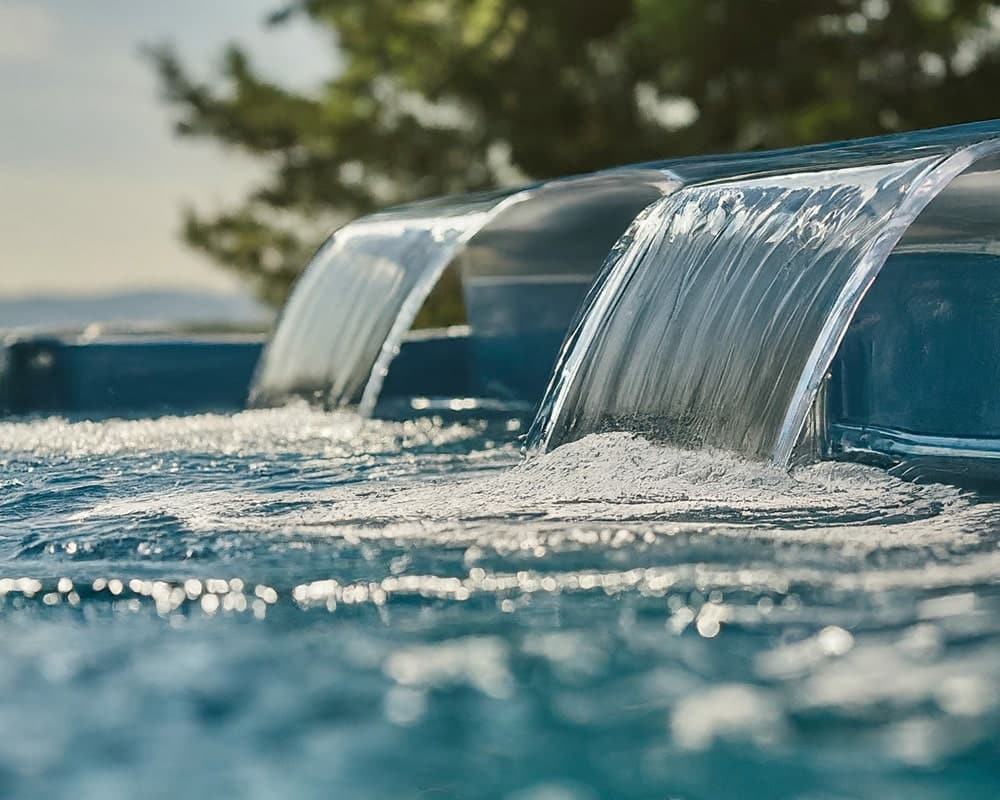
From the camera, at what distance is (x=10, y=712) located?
1934mm

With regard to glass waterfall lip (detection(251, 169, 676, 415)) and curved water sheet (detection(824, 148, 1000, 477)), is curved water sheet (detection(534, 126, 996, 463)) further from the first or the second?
glass waterfall lip (detection(251, 169, 676, 415))

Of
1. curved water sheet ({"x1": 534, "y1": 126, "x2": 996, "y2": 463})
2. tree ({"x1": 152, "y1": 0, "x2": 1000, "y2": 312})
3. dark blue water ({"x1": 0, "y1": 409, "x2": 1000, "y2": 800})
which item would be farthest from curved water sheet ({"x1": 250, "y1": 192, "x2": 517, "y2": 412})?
tree ({"x1": 152, "y1": 0, "x2": 1000, "y2": 312})

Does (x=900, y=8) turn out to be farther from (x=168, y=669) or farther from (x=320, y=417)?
(x=168, y=669)

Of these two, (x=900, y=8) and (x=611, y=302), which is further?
(x=900, y=8)

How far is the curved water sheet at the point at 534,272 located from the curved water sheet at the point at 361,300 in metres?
0.21

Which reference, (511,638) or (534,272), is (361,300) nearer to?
(534,272)

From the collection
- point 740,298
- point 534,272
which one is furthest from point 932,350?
point 534,272

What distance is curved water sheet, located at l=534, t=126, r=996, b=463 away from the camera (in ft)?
11.3

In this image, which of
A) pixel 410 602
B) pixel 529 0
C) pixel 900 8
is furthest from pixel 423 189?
pixel 410 602

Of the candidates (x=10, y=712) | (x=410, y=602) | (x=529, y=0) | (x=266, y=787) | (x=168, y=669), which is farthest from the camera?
(x=529, y=0)

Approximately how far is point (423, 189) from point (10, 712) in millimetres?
13034

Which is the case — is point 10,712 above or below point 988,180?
below

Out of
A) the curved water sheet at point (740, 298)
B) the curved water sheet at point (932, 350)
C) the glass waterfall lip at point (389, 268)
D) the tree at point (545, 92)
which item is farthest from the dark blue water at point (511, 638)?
the tree at point (545, 92)

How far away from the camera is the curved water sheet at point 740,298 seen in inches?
136
